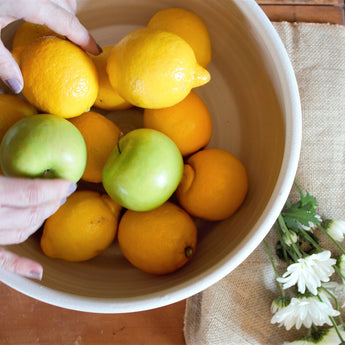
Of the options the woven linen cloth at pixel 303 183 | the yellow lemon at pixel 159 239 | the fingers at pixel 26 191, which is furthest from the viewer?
the woven linen cloth at pixel 303 183

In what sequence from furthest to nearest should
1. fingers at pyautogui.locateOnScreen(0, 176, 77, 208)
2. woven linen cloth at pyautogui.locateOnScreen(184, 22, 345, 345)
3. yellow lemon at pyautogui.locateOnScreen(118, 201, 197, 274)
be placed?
woven linen cloth at pyautogui.locateOnScreen(184, 22, 345, 345), yellow lemon at pyautogui.locateOnScreen(118, 201, 197, 274), fingers at pyautogui.locateOnScreen(0, 176, 77, 208)

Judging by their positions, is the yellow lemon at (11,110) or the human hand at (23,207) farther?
the yellow lemon at (11,110)

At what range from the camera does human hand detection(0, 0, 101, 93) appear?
0.48 meters

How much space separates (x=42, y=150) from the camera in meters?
0.45

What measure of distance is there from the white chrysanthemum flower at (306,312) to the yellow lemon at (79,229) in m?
0.31

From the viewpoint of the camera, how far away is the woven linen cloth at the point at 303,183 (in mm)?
644

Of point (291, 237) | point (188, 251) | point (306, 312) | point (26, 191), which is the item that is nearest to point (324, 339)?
point (306, 312)

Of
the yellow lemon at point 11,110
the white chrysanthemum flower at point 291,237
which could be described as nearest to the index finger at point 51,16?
the yellow lemon at point 11,110

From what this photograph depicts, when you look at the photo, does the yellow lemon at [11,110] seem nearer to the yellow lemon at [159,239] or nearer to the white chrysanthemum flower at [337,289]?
the yellow lemon at [159,239]

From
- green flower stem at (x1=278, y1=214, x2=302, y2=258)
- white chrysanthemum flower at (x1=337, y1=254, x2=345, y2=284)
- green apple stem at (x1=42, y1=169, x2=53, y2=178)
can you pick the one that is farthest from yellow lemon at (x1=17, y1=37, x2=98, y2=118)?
white chrysanthemum flower at (x1=337, y1=254, x2=345, y2=284)

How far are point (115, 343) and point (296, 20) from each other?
75 centimetres

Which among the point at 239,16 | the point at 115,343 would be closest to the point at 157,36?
the point at 239,16

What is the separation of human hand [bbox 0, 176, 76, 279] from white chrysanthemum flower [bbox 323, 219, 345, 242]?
449 millimetres

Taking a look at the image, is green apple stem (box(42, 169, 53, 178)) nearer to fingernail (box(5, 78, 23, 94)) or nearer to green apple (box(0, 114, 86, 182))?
green apple (box(0, 114, 86, 182))
